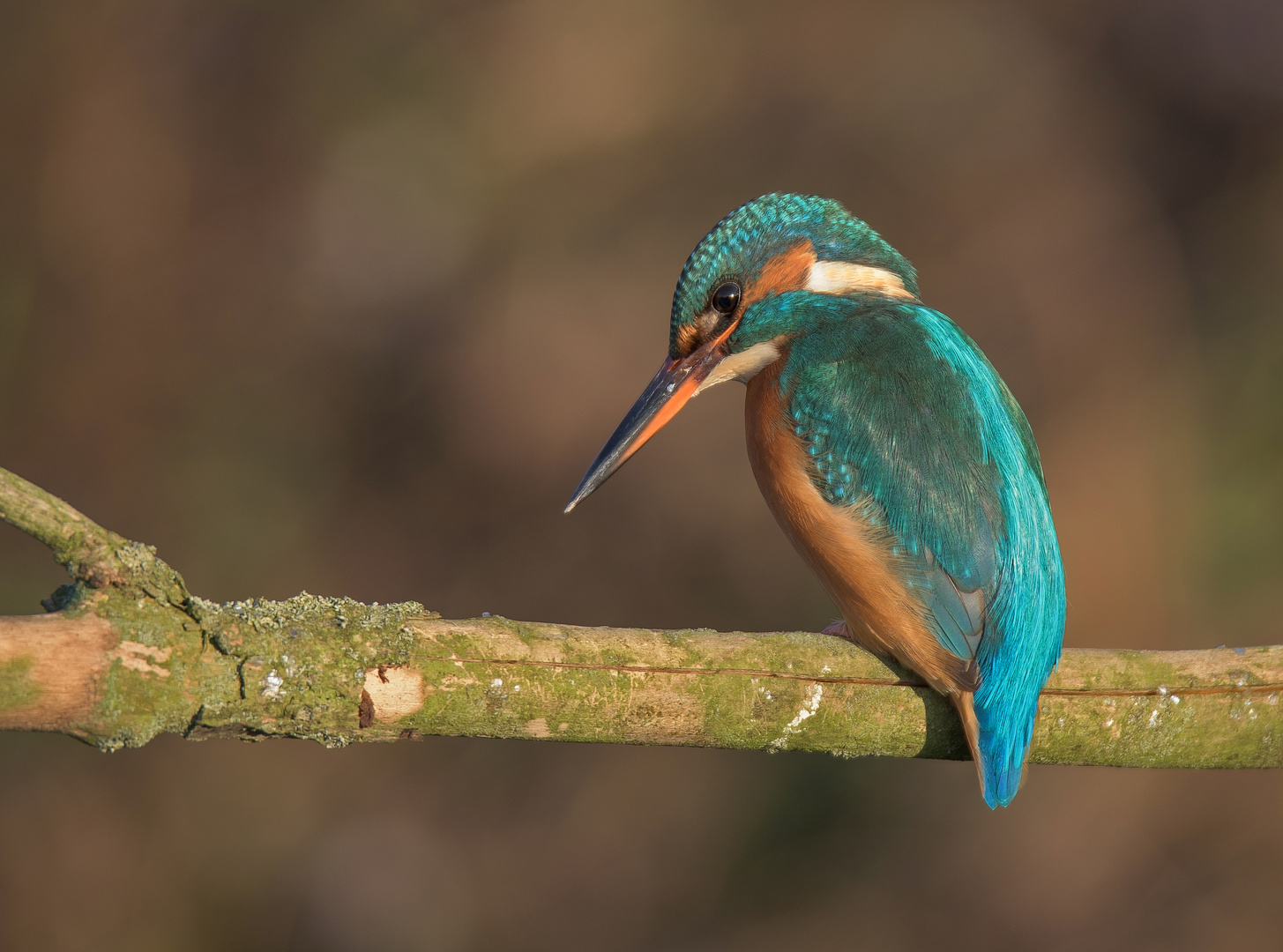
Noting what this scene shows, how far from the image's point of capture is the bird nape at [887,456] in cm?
148

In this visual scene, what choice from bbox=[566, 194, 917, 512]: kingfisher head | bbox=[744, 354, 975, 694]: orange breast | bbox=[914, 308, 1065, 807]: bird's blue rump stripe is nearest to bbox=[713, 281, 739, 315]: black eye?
bbox=[566, 194, 917, 512]: kingfisher head

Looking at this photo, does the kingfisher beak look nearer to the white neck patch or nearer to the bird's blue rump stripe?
the white neck patch

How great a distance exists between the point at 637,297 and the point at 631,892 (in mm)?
2032

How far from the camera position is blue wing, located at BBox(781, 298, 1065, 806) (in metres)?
1.47

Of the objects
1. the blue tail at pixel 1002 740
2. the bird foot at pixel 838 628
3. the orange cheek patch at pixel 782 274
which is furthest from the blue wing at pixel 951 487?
the bird foot at pixel 838 628

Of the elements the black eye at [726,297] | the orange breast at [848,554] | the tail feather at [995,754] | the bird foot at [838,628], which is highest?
the black eye at [726,297]

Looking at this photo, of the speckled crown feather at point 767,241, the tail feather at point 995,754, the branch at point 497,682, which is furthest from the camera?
the speckled crown feather at point 767,241

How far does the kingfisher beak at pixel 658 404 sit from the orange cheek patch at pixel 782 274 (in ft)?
0.23

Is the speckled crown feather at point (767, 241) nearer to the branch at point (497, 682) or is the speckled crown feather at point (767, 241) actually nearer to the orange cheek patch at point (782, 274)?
the orange cheek patch at point (782, 274)

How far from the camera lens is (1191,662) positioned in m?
1.55

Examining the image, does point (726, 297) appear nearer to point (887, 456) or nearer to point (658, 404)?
point (658, 404)

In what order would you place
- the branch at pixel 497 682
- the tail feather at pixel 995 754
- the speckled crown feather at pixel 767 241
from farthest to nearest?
1. the speckled crown feather at pixel 767 241
2. the tail feather at pixel 995 754
3. the branch at pixel 497 682

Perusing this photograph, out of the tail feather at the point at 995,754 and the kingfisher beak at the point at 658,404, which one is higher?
the kingfisher beak at the point at 658,404

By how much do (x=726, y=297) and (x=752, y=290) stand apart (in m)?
0.04
